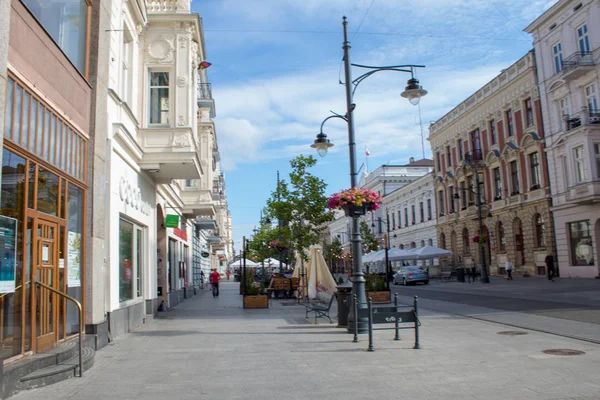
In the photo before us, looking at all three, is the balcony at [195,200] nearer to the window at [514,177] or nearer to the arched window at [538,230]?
the arched window at [538,230]

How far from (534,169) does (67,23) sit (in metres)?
34.5

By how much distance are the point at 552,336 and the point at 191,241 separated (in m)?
23.6

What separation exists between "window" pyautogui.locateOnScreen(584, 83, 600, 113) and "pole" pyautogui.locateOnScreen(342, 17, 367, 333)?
23.6m

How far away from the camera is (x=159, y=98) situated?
15.5 m

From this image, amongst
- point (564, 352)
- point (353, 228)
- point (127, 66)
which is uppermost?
point (127, 66)

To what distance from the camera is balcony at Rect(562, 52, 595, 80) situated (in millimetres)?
30188

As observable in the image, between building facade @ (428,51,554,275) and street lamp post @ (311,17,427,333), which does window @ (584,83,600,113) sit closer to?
building facade @ (428,51,554,275)

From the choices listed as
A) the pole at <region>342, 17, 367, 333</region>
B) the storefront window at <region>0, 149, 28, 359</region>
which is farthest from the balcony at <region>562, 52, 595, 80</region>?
the storefront window at <region>0, 149, 28, 359</region>

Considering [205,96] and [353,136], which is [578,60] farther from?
[353,136]

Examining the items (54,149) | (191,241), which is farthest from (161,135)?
(191,241)

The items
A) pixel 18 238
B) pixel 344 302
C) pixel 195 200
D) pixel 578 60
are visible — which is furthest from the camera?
pixel 578 60

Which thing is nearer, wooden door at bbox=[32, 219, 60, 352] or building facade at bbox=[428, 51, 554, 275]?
wooden door at bbox=[32, 219, 60, 352]

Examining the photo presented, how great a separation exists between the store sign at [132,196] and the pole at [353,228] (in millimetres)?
5387

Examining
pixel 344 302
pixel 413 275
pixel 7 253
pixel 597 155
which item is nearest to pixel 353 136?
pixel 344 302
